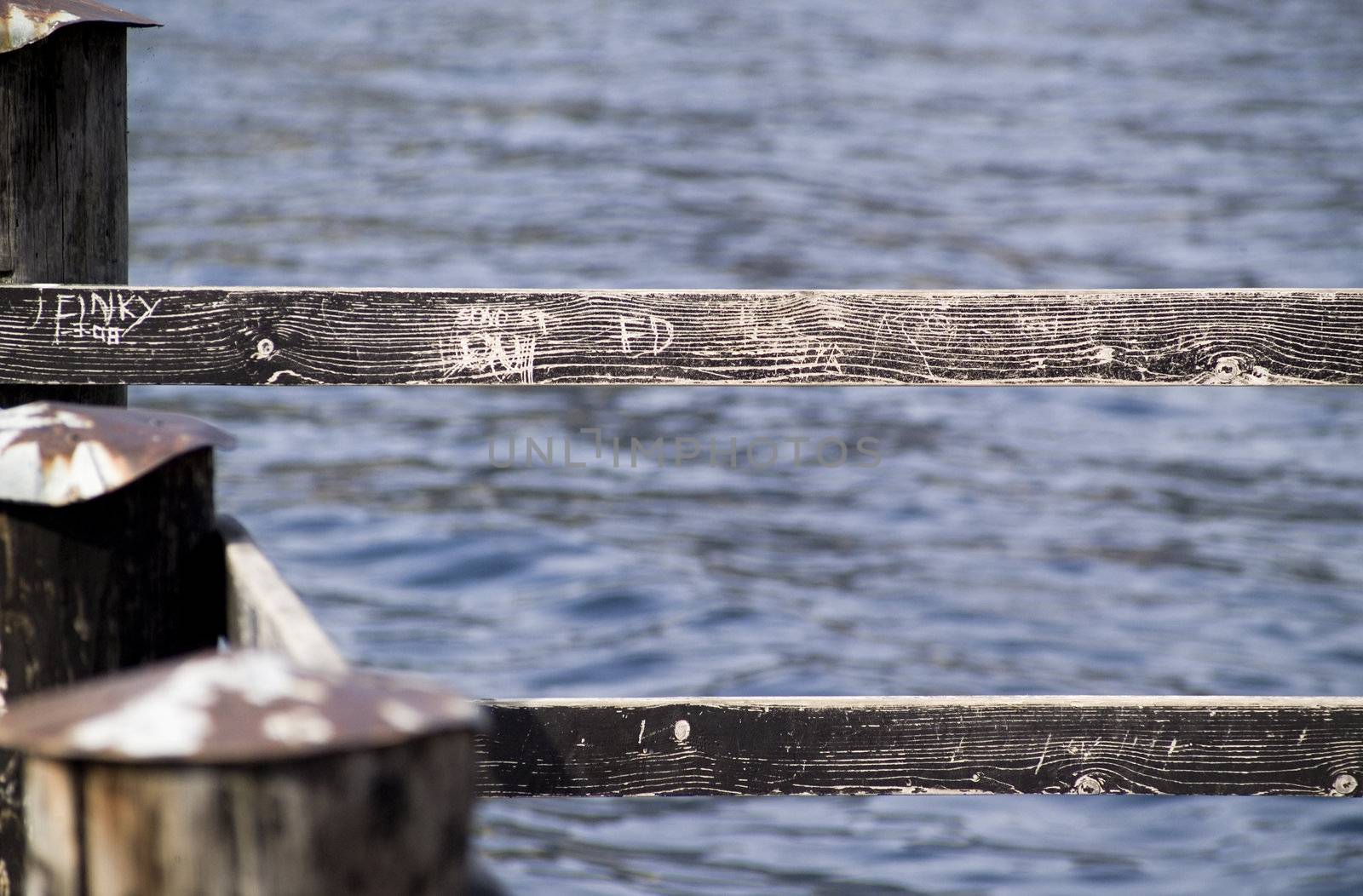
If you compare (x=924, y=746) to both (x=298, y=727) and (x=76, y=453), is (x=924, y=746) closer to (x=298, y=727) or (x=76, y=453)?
(x=76, y=453)

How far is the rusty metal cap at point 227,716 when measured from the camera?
873 mm

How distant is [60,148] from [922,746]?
1.62 m

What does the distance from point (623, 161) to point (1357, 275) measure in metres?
5.77

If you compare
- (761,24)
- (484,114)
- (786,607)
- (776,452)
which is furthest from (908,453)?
(761,24)

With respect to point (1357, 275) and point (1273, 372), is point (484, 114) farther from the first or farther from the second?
point (1273, 372)

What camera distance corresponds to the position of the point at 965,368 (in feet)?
7.62

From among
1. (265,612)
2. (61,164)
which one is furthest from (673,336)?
(265,612)

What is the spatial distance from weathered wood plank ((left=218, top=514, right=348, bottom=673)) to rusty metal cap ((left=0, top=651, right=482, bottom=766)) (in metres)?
0.09

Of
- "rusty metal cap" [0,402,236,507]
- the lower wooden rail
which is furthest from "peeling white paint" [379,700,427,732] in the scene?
the lower wooden rail

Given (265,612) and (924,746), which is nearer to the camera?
(265,612)

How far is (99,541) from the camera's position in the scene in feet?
4.89

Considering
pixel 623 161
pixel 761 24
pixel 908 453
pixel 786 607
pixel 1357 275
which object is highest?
pixel 761 24

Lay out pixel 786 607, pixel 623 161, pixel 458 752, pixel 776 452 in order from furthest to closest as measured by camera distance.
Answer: pixel 623 161 → pixel 776 452 → pixel 786 607 → pixel 458 752

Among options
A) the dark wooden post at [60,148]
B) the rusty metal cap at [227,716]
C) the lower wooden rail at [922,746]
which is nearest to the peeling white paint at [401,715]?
the rusty metal cap at [227,716]
